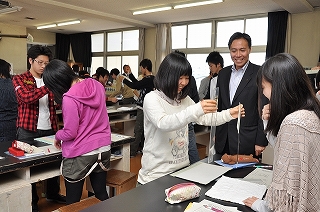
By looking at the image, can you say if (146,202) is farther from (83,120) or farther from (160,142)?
(83,120)

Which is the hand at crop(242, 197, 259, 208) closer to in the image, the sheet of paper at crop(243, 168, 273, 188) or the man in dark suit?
the sheet of paper at crop(243, 168, 273, 188)

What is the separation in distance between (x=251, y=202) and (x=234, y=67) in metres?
1.33

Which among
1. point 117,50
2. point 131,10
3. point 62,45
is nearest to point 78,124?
point 131,10

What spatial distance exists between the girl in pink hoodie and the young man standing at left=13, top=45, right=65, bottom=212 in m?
0.52

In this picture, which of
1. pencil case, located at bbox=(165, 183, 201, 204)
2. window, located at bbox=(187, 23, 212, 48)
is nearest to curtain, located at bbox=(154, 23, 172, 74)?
window, located at bbox=(187, 23, 212, 48)

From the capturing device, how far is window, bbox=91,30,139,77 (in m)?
8.93

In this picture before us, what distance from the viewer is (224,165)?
5.28 feet

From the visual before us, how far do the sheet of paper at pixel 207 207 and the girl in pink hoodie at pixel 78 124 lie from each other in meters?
0.93

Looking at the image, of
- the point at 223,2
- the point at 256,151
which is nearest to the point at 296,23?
the point at 223,2

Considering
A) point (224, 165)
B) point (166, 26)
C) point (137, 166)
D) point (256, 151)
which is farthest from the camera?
point (166, 26)

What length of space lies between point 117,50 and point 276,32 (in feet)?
17.2

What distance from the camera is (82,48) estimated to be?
10.3 metres

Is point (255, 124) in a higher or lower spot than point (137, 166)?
higher

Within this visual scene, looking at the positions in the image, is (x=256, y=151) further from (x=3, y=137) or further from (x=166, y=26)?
(x=166, y=26)
